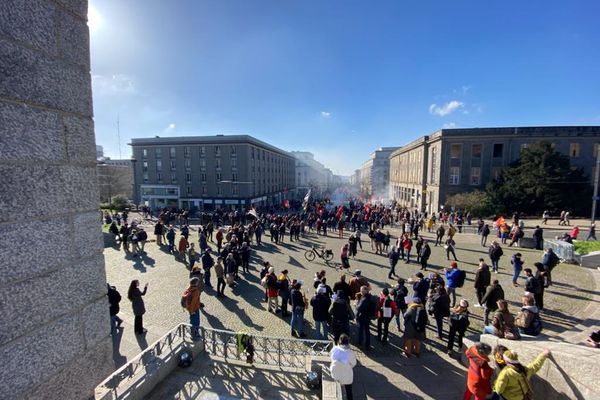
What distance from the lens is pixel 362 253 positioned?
673 inches

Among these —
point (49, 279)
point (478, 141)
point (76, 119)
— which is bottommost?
point (49, 279)

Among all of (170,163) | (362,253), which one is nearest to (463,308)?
(362,253)

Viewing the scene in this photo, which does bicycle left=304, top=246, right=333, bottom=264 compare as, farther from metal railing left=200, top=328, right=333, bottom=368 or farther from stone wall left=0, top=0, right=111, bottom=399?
stone wall left=0, top=0, right=111, bottom=399

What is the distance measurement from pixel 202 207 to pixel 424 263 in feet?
135

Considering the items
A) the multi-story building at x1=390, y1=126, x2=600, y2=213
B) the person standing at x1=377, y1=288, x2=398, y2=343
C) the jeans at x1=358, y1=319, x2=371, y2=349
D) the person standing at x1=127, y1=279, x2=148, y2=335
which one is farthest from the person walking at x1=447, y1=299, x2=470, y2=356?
the multi-story building at x1=390, y1=126, x2=600, y2=213

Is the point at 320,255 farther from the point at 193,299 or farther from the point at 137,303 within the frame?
the point at 137,303

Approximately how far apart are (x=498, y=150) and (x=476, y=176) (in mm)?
4517

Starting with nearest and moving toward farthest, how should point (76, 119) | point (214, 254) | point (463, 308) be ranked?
point (76, 119)
point (463, 308)
point (214, 254)

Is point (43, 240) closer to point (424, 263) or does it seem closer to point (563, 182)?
point (424, 263)

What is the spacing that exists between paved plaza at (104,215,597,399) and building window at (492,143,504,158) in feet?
84.5

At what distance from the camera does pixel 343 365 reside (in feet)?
17.3

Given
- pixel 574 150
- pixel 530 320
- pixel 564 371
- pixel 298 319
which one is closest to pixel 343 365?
pixel 298 319

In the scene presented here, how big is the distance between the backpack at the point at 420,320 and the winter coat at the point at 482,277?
3.75m

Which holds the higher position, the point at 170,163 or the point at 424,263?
the point at 170,163
